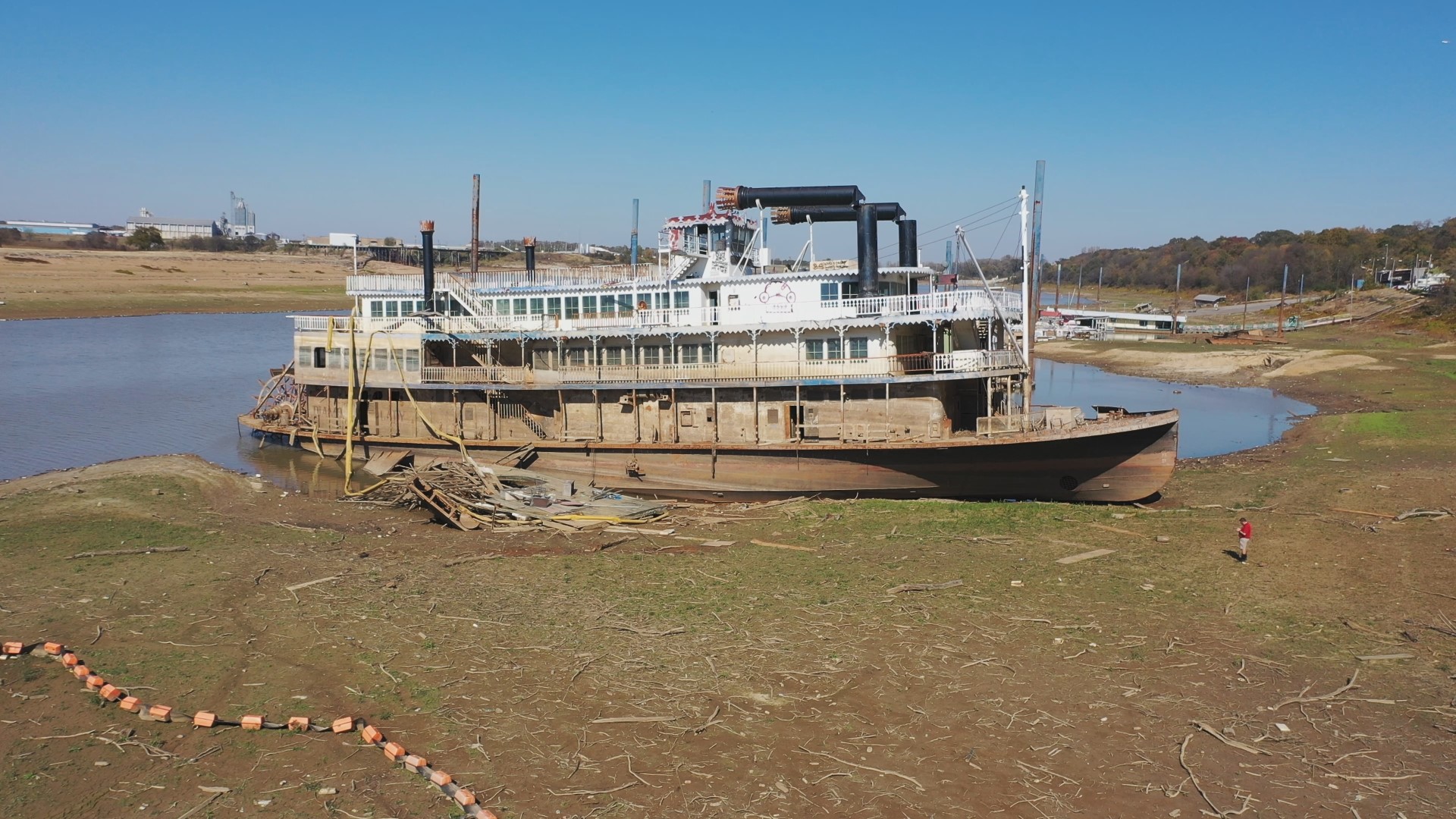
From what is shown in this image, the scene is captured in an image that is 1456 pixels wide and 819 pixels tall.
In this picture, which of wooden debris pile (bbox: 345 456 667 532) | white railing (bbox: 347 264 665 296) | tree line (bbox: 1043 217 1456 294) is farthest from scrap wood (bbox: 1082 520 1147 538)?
tree line (bbox: 1043 217 1456 294)

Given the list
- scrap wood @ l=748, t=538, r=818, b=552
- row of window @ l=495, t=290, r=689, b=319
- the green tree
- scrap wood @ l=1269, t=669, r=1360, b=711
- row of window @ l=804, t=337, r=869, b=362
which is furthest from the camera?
the green tree

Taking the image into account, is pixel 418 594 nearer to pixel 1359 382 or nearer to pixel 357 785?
pixel 357 785

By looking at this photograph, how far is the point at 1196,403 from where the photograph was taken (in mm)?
53500

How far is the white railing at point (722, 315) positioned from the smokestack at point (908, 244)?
3.19 meters

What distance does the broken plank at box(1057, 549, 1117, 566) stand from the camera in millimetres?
18500

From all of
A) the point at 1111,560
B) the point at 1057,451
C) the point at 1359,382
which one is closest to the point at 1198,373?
the point at 1359,382

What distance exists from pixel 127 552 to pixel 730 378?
16119 millimetres

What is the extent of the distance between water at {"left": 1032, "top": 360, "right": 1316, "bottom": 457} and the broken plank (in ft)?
50.1

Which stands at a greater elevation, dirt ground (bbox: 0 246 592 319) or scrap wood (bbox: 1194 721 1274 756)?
dirt ground (bbox: 0 246 592 319)

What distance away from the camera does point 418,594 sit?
17.3 meters

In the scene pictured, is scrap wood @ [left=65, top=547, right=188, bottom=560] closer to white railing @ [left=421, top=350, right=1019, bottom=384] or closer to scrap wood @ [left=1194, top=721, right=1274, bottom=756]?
white railing @ [left=421, top=350, right=1019, bottom=384]

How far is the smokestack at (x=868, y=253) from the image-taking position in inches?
1080

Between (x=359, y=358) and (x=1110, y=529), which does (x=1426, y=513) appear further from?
(x=359, y=358)

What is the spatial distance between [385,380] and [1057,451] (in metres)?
23.3
